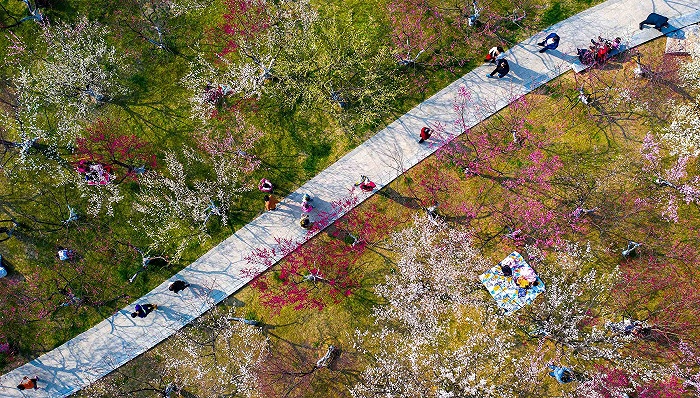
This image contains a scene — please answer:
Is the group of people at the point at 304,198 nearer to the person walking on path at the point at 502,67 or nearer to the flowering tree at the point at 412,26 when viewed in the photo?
the person walking on path at the point at 502,67

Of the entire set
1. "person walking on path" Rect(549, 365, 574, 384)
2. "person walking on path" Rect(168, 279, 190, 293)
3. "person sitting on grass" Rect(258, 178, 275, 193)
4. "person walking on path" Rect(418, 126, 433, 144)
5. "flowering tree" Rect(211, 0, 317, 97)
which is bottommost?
"person walking on path" Rect(549, 365, 574, 384)

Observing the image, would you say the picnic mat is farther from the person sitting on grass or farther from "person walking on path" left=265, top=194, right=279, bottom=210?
the person sitting on grass

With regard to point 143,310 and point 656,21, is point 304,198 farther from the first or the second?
point 656,21

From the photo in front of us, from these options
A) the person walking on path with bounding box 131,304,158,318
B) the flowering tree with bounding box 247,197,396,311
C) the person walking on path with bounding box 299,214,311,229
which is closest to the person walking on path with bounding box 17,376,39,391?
the person walking on path with bounding box 131,304,158,318

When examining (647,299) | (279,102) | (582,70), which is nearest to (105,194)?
(279,102)

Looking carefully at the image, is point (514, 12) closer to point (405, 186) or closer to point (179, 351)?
point (405, 186)
